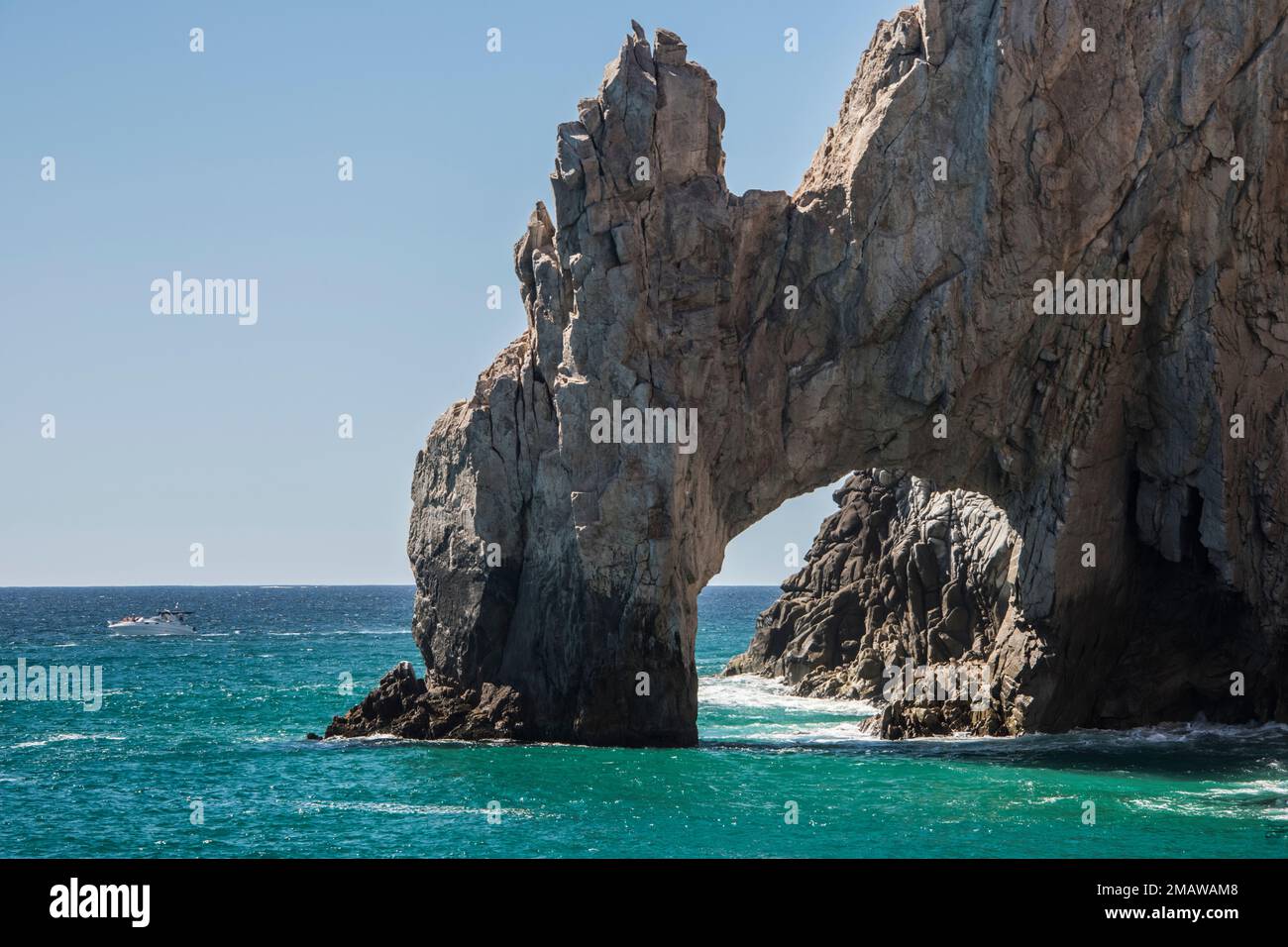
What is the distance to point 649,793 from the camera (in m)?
32.6

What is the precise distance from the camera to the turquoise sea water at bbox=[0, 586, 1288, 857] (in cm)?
2775

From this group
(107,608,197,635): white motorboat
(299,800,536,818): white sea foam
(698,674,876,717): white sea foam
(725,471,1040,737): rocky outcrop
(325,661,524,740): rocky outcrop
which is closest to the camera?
(299,800,536,818): white sea foam

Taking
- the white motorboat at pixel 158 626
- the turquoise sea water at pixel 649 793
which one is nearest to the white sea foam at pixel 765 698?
the turquoise sea water at pixel 649 793

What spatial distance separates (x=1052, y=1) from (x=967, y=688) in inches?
780

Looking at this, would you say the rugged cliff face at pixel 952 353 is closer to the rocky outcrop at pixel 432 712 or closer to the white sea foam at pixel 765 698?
the rocky outcrop at pixel 432 712

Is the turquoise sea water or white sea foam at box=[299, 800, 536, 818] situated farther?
white sea foam at box=[299, 800, 536, 818]

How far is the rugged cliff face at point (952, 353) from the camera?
→ 3794cm

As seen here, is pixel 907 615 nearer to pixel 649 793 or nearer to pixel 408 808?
pixel 649 793

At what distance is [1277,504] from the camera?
3909cm

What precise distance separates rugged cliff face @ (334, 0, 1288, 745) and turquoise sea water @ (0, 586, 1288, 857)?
2997mm

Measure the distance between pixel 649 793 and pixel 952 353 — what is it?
15.1m

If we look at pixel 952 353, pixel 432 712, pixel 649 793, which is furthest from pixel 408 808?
pixel 952 353

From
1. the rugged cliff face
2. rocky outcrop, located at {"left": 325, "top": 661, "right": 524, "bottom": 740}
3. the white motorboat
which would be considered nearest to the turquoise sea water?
rocky outcrop, located at {"left": 325, "top": 661, "right": 524, "bottom": 740}

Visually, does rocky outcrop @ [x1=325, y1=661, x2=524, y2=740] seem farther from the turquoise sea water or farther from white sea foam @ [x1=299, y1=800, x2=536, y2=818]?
white sea foam @ [x1=299, y1=800, x2=536, y2=818]
